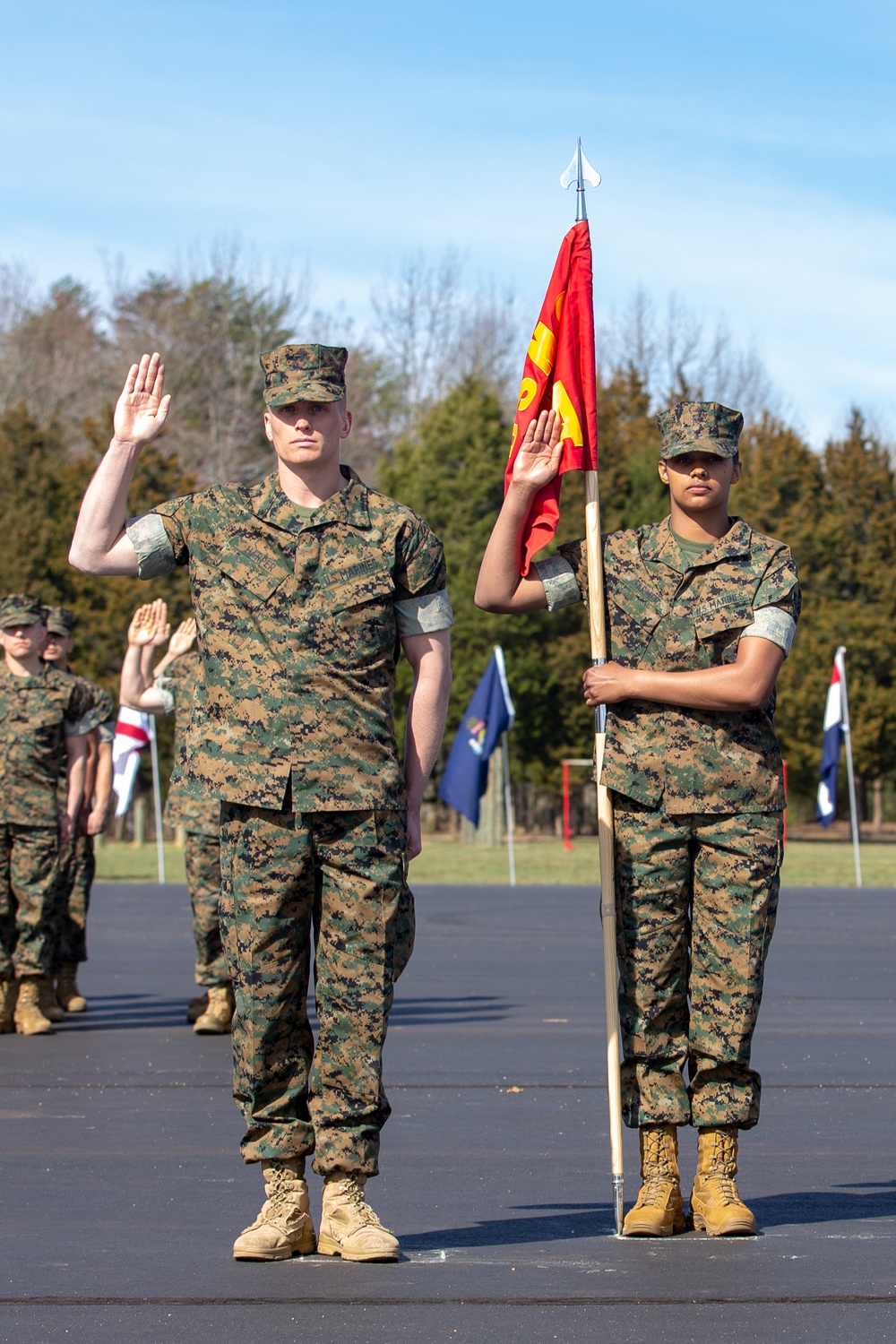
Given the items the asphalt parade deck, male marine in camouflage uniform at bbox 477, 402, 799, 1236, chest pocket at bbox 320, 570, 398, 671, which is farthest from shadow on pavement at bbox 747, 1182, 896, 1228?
chest pocket at bbox 320, 570, 398, 671

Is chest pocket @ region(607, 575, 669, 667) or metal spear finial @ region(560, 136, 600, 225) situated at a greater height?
metal spear finial @ region(560, 136, 600, 225)

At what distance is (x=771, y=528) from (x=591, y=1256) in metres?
52.6

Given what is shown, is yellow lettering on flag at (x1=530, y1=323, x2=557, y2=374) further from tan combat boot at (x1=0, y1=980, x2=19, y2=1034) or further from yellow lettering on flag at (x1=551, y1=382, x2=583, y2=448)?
tan combat boot at (x1=0, y1=980, x2=19, y2=1034)

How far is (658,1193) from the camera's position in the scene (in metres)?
5.71

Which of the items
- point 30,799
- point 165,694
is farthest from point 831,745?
point 30,799

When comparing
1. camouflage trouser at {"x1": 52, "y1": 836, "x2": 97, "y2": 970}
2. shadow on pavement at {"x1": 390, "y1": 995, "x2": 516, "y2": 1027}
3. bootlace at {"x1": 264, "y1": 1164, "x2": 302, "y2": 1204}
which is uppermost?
camouflage trouser at {"x1": 52, "y1": 836, "x2": 97, "y2": 970}

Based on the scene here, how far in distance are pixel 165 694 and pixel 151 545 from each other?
228 inches

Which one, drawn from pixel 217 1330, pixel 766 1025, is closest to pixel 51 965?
pixel 766 1025

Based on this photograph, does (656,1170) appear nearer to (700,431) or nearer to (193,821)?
(700,431)

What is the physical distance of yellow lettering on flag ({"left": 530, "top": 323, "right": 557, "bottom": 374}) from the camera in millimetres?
6371

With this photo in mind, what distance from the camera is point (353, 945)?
5422mm

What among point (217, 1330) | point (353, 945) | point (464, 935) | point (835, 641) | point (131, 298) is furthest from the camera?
point (131, 298)

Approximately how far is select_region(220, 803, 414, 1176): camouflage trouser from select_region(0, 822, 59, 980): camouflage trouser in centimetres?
589

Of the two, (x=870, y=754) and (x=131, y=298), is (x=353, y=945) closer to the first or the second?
(x=870, y=754)
